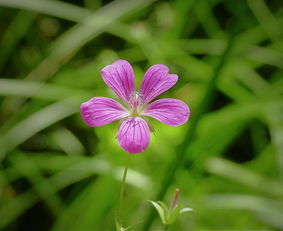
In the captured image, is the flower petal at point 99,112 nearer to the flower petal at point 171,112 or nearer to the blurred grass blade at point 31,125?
the flower petal at point 171,112

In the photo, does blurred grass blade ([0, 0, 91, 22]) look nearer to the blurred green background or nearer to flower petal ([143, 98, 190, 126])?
the blurred green background

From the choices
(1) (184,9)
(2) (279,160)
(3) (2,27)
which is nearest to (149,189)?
(2) (279,160)

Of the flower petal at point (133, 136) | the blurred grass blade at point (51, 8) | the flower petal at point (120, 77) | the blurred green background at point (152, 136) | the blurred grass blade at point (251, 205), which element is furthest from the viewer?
the blurred grass blade at point (51, 8)

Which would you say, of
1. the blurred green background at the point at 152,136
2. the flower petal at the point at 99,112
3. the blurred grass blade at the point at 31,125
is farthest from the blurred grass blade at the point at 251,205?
the flower petal at the point at 99,112

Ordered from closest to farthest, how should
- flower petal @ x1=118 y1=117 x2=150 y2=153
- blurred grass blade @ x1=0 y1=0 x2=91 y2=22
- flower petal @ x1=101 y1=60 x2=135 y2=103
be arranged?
flower petal @ x1=118 y1=117 x2=150 y2=153, flower petal @ x1=101 y1=60 x2=135 y2=103, blurred grass blade @ x1=0 y1=0 x2=91 y2=22

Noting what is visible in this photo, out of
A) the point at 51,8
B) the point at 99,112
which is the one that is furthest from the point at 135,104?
the point at 51,8

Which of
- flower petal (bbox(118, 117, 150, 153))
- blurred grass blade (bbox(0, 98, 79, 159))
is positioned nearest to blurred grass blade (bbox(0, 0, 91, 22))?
blurred grass blade (bbox(0, 98, 79, 159))
